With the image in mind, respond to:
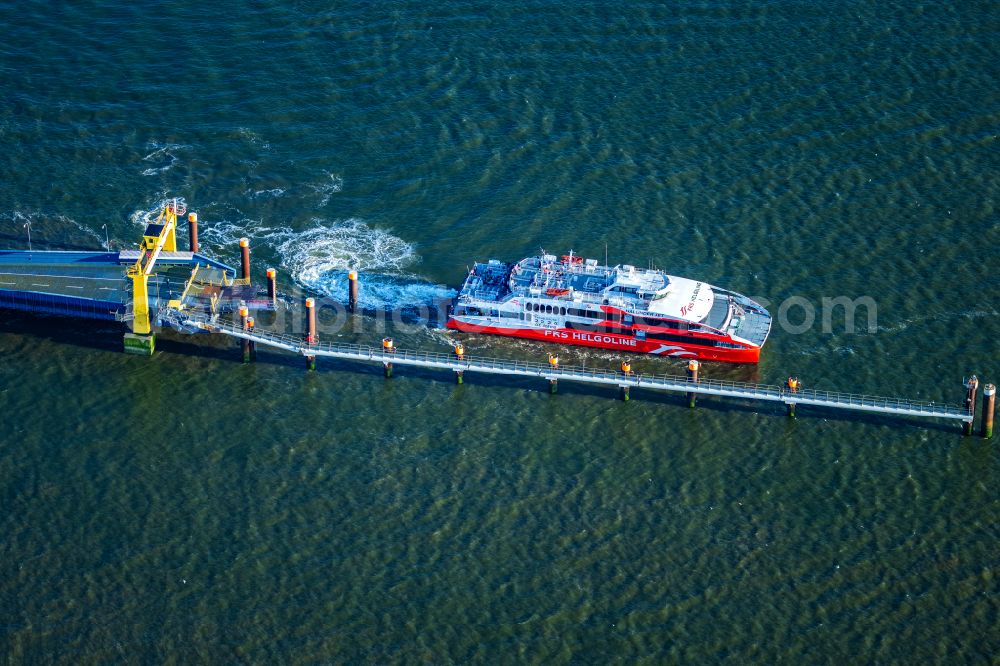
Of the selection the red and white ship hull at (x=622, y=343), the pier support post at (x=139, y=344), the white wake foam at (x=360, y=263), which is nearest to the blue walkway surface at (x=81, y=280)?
the pier support post at (x=139, y=344)

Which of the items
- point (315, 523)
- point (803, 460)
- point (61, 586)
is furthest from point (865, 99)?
point (61, 586)

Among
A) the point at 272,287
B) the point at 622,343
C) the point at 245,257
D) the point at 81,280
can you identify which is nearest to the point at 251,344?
the point at 272,287

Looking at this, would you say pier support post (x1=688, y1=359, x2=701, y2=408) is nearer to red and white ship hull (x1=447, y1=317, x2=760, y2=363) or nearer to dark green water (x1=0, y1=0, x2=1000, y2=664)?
dark green water (x1=0, y1=0, x2=1000, y2=664)

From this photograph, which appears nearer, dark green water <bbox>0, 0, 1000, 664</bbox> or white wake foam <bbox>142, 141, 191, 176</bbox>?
dark green water <bbox>0, 0, 1000, 664</bbox>

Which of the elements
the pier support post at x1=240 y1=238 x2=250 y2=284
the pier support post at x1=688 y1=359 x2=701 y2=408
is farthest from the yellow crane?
the pier support post at x1=688 y1=359 x2=701 y2=408

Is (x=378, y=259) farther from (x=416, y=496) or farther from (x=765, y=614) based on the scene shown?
(x=765, y=614)

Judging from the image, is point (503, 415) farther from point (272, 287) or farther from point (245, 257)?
point (245, 257)

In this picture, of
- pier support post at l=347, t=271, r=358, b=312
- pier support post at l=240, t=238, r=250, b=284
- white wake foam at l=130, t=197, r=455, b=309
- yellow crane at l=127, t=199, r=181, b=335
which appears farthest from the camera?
white wake foam at l=130, t=197, r=455, b=309
